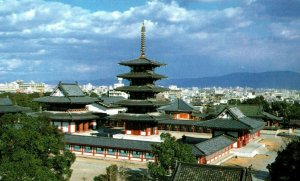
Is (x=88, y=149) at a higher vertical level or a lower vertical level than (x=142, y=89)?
lower

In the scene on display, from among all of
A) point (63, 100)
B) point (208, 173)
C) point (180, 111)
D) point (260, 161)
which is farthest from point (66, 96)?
point (208, 173)

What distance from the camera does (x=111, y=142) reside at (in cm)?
4509

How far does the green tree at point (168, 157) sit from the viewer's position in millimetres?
29156

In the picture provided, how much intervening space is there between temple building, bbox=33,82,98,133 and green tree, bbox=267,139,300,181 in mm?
34988

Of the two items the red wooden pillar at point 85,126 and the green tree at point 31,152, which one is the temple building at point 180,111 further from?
the green tree at point 31,152

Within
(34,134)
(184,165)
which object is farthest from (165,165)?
(34,134)

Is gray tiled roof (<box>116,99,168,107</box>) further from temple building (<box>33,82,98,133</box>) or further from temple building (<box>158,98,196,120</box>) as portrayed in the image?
temple building (<box>158,98,196,120</box>)

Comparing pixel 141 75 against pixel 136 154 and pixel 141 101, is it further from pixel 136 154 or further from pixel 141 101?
pixel 136 154

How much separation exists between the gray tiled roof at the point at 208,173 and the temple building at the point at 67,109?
36.0 m

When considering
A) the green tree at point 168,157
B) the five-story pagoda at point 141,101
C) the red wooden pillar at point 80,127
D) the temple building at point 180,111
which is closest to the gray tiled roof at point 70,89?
the red wooden pillar at point 80,127

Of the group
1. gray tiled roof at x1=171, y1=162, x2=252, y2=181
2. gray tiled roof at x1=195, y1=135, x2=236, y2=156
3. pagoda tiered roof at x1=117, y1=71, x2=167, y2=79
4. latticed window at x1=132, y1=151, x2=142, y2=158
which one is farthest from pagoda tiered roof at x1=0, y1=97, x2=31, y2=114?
→ gray tiled roof at x1=171, y1=162, x2=252, y2=181

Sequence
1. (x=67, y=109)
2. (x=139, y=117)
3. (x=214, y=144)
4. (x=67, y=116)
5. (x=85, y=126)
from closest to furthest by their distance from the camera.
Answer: (x=214, y=144), (x=139, y=117), (x=67, y=116), (x=67, y=109), (x=85, y=126)

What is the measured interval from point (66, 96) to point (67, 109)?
1.99 meters

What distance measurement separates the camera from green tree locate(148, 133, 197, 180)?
95.7ft
